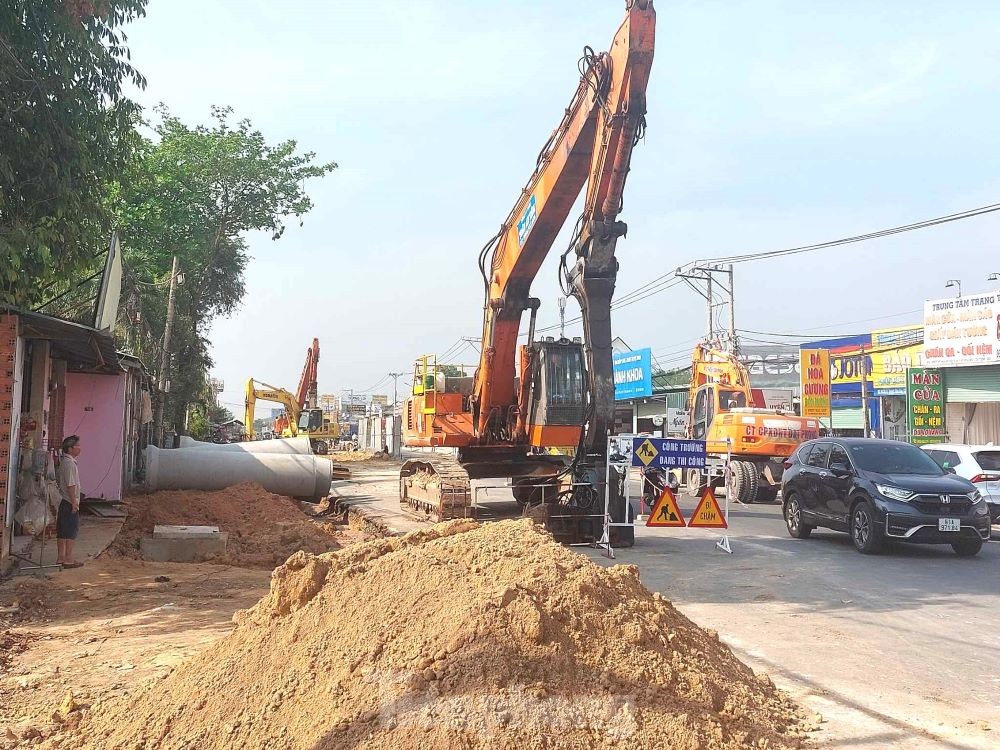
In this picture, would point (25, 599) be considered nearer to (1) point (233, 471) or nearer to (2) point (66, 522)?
(2) point (66, 522)

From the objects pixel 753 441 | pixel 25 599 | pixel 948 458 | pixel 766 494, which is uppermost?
pixel 753 441

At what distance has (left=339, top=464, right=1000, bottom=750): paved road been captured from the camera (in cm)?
518

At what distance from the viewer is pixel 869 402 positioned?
2958cm

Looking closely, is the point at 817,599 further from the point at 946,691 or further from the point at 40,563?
the point at 40,563

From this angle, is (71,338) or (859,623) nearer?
A: (859,623)

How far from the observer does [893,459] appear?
1266 centimetres

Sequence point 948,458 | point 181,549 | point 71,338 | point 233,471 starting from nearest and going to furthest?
point 71,338 → point 181,549 → point 948,458 → point 233,471

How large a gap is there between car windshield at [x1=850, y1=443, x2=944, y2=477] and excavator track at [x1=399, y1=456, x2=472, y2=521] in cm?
639

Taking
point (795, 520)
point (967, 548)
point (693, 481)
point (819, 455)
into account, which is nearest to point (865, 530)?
point (967, 548)

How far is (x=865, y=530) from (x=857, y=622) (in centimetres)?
453

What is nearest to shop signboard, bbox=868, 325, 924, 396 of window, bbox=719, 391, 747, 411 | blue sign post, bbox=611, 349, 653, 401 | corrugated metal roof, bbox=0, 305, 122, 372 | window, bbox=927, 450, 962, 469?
window, bbox=719, 391, 747, 411

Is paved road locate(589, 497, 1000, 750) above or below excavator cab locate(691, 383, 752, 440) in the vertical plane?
below

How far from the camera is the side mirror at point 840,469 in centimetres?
1254

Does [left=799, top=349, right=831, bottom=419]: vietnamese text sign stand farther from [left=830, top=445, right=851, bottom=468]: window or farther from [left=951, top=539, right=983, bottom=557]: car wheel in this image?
[left=951, top=539, right=983, bottom=557]: car wheel
